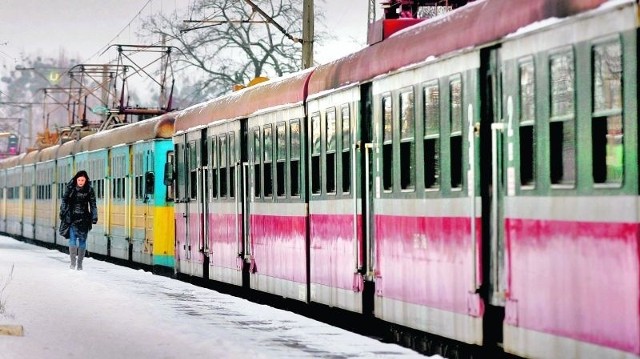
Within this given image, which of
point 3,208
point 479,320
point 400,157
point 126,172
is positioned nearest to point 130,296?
point 400,157

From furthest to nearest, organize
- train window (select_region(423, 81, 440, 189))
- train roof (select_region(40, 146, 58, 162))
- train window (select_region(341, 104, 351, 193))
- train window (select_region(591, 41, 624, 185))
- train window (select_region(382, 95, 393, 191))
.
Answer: train roof (select_region(40, 146, 58, 162)) < train window (select_region(341, 104, 351, 193)) < train window (select_region(382, 95, 393, 191)) < train window (select_region(423, 81, 440, 189)) < train window (select_region(591, 41, 624, 185))

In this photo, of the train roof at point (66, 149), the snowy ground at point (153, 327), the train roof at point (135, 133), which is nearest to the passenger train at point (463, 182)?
the snowy ground at point (153, 327)

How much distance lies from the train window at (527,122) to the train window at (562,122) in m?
0.39

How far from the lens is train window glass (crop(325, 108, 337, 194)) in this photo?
60.0ft

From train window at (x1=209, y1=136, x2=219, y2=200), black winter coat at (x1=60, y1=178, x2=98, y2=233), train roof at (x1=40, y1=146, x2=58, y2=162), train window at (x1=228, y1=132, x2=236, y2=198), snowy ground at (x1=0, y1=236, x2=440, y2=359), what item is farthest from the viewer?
train roof at (x1=40, y1=146, x2=58, y2=162)

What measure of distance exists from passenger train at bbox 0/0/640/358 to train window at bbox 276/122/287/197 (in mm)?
29

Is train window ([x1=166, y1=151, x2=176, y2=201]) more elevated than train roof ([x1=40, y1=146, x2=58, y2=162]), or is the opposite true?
train roof ([x1=40, y1=146, x2=58, y2=162])

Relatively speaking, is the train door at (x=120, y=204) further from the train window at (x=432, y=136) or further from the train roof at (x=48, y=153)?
the train window at (x=432, y=136)

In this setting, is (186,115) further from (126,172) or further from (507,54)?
(507,54)

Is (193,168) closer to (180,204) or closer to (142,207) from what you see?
(180,204)

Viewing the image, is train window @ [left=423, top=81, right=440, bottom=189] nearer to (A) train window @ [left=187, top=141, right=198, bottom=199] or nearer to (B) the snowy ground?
(B) the snowy ground

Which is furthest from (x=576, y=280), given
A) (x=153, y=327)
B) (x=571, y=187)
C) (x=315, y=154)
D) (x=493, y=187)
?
(x=315, y=154)

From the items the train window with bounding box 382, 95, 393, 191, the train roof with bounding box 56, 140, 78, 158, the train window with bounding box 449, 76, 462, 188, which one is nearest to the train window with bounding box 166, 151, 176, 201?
the train roof with bounding box 56, 140, 78, 158

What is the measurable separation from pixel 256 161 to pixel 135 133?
12.6 m
